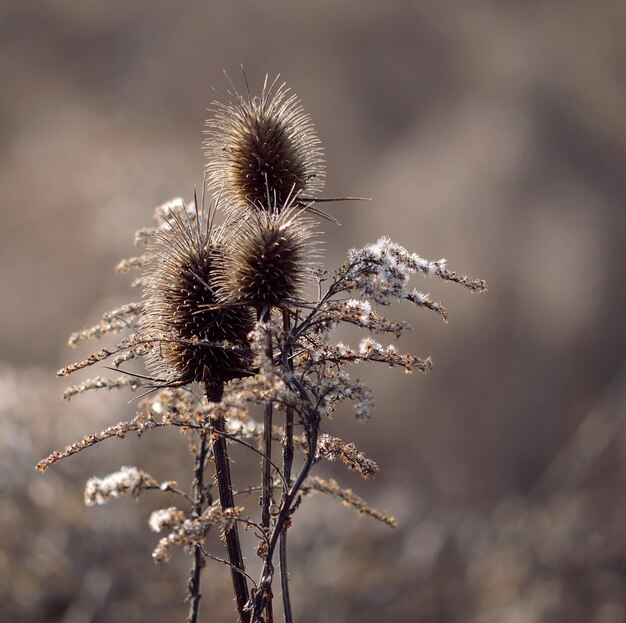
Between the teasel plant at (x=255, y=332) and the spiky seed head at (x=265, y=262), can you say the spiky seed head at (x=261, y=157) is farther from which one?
the spiky seed head at (x=265, y=262)

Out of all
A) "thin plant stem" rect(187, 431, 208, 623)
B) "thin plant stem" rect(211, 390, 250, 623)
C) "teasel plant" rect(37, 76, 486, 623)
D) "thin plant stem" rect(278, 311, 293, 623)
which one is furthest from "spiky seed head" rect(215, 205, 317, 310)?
"thin plant stem" rect(187, 431, 208, 623)

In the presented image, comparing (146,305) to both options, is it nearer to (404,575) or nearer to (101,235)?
(404,575)

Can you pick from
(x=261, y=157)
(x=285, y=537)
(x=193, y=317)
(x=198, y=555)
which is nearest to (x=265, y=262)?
(x=193, y=317)

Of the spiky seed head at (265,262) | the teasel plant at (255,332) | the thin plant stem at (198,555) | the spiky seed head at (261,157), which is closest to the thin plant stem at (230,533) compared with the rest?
the teasel plant at (255,332)

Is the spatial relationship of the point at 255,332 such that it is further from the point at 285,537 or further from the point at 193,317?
the point at 285,537

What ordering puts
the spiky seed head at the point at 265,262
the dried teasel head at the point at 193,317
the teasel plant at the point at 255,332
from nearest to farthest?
the teasel plant at the point at 255,332 < the spiky seed head at the point at 265,262 < the dried teasel head at the point at 193,317

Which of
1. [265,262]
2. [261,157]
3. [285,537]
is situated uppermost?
[261,157]

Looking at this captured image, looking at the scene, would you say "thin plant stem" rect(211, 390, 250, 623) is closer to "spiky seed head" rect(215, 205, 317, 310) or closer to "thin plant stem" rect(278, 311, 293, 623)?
"thin plant stem" rect(278, 311, 293, 623)
